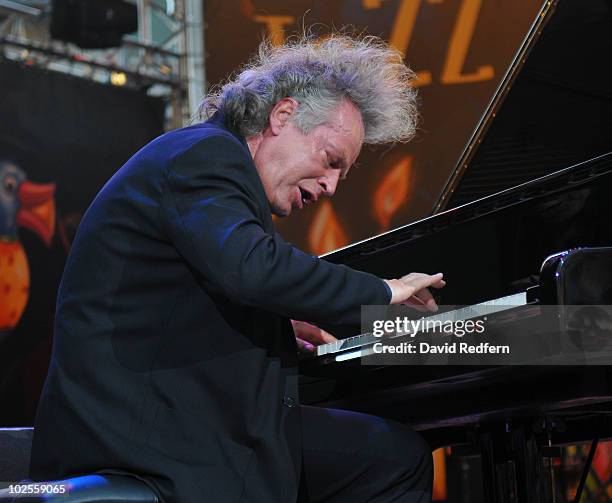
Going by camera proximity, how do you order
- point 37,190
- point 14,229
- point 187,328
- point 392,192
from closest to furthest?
point 187,328
point 14,229
point 37,190
point 392,192

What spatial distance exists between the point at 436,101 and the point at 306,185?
5.48 m

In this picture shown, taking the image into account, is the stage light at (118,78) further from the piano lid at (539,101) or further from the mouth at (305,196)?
the mouth at (305,196)

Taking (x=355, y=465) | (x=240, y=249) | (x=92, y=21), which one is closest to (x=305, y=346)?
(x=355, y=465)

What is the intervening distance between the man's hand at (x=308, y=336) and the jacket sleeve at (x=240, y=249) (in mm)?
581

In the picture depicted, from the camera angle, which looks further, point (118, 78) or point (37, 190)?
point (118, 78)

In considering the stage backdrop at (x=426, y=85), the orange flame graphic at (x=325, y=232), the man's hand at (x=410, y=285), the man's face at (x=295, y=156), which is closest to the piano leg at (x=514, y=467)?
the man's hand at (x=410, y=285)

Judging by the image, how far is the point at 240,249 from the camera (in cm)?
157

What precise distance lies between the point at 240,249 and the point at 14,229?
503 centimetres

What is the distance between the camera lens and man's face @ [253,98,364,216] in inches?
73.7

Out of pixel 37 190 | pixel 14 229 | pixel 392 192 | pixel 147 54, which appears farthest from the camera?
pixel 392 192

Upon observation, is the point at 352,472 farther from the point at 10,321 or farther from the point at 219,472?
the point at 10,321

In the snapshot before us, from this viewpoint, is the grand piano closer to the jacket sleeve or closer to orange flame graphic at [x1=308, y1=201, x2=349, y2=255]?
the jacket sleeve

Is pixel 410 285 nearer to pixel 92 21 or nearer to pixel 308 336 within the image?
pixel 308 336

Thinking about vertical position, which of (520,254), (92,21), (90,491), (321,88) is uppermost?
(92,21)
